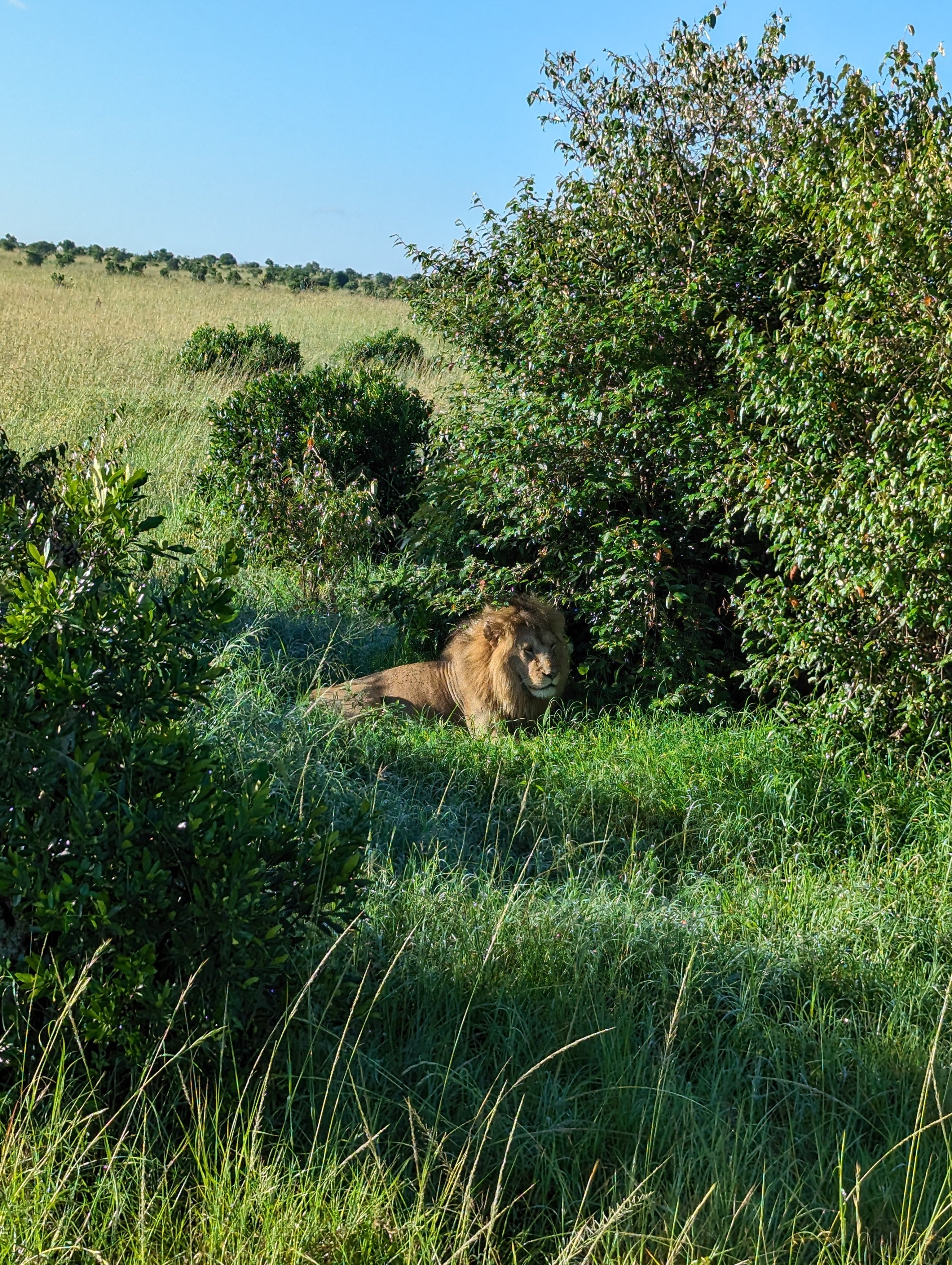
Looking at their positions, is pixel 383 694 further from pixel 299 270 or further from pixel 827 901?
pixel 299 270

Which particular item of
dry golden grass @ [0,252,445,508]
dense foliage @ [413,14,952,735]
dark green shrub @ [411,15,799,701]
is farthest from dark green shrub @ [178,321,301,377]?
dark green shrub @ [411,15,799,701]

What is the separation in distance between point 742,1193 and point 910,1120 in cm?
75

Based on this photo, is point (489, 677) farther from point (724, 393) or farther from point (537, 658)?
point (724, 393)

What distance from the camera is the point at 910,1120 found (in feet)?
11.5

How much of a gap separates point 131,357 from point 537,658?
12629 millimetres

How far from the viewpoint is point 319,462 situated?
9.68 meters

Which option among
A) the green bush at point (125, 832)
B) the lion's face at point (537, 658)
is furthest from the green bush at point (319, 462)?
the green bush at point (125, 832)

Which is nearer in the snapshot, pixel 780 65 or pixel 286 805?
pixel 286 805

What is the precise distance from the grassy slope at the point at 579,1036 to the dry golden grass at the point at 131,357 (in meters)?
3.71

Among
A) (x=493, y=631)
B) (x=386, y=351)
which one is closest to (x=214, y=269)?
(x=386, y=351)

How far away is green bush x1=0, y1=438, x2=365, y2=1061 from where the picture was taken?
296 centimetres

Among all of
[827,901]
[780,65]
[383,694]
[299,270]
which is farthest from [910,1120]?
[299,270]

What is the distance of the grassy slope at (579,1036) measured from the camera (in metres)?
2.79

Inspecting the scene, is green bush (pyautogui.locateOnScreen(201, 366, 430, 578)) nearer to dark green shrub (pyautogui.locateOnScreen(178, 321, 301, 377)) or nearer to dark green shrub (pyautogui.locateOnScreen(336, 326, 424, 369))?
dark green shrub (pyautogui.locateOnScreen(178, 321, 301, 377))
